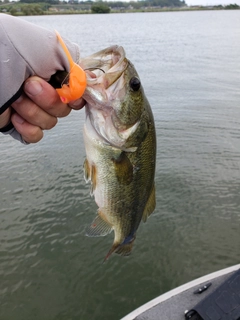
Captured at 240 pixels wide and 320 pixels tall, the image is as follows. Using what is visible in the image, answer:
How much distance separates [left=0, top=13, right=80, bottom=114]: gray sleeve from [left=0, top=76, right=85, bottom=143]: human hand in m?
0.06

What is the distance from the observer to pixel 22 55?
162 centimetres

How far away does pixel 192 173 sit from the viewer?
26.6ft

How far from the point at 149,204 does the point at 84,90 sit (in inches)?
39.9

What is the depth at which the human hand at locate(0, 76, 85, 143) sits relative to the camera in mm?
1753

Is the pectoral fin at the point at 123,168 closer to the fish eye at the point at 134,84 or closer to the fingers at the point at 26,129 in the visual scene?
the fish eye at the point at 134,84

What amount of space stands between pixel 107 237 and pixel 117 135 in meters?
4.61

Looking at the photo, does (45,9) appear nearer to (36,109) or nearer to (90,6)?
(90,6)

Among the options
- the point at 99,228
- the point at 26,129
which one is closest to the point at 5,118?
the point at 26,129

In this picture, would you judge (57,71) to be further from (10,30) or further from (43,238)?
(43,238)

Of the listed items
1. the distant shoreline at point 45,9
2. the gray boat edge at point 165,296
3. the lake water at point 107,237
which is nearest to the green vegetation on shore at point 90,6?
the distant shoreline at point 45,9

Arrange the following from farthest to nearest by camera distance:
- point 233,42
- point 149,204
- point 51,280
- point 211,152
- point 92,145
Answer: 1. point 233,42
2. point 211,152
3. point 51,280
4. point 149,204
5. point 92,145

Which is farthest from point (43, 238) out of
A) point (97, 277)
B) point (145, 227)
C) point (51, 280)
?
point (145, 227)

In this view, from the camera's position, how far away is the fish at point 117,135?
182cm

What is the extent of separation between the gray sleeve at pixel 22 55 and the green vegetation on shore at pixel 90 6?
3960 cm
